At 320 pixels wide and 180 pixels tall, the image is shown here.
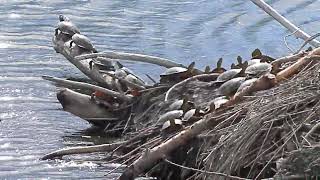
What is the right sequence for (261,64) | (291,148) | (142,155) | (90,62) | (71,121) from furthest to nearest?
1. (90,62)
2. (71,121)
3. (261,64)
4. (142,155)
5. (291,148)

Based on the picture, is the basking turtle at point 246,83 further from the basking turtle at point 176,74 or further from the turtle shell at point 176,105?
the basking turtle at point 176,74

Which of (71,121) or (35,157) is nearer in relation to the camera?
(35,157)

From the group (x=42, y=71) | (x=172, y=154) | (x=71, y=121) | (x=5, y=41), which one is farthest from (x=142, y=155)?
(x=5, y=41)

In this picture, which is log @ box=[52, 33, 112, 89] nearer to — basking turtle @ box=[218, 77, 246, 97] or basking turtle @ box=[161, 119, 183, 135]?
basking turtle @ box=[218, 77, 246, 97]

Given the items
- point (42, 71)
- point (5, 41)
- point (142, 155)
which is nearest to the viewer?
point (142, 155)

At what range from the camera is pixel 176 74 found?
654 cm

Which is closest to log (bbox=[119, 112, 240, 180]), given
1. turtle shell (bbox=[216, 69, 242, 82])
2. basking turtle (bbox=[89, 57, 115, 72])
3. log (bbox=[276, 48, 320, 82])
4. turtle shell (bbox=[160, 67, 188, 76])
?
log (bbox=[276, 48, 320, 82])

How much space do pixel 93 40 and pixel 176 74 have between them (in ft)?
11.2

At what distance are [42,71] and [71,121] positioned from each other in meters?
1.59

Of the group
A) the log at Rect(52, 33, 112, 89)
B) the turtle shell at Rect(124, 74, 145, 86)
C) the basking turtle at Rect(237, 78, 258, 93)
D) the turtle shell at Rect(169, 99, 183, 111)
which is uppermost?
the basking turtle at Rect(237, 78, 258, 93)

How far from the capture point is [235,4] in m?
11.6

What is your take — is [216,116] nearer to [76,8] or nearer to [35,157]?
[35,157]

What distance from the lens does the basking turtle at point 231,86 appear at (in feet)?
19.6

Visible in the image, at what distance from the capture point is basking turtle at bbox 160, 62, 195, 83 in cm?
653
